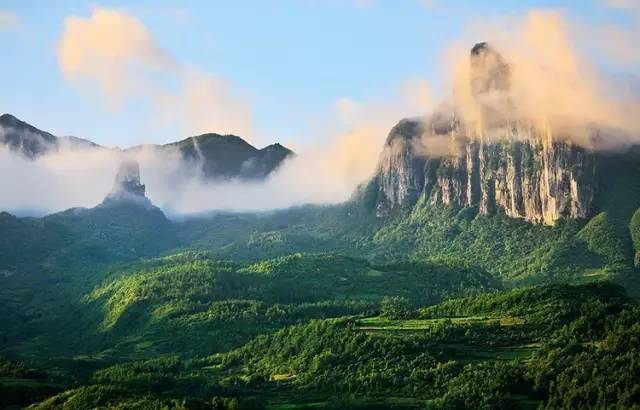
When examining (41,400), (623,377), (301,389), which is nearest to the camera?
(623,377)

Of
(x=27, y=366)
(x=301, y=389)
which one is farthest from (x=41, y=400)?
(x=301, y=389)

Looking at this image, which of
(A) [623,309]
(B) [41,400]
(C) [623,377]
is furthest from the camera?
(A) [623,309]

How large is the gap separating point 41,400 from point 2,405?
6940 mm

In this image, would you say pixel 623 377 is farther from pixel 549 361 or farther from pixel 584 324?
pixel 584 324

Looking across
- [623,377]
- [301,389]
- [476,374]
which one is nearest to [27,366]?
[301,389]

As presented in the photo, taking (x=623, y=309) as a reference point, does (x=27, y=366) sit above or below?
below

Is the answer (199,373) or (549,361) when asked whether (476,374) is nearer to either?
(549,361)

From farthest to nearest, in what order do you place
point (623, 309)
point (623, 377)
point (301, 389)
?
point (623, 309), point (301, 389), point (623, 377)

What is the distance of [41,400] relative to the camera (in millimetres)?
163125

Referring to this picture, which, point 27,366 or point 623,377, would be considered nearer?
point 623,377

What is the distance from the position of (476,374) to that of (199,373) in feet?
219

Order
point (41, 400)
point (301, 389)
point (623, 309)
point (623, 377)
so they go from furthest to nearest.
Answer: point (623, 309) → point (301, 389) → point (41, 400) → point (623, 377)

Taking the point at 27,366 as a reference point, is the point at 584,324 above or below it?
above

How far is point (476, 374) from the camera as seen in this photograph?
166875 millimetres
